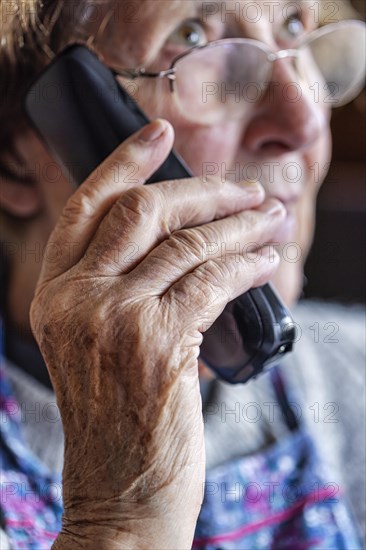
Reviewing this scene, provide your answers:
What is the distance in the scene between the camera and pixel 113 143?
930 millimetres

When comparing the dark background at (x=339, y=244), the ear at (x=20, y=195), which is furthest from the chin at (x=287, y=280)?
the dark background at (x=339, y=244)

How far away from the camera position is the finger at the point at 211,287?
2.59ft

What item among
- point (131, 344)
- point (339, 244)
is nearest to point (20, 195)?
point (131, 344)

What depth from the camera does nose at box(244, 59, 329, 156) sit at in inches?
40.9

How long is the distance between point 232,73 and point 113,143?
22 centimetres

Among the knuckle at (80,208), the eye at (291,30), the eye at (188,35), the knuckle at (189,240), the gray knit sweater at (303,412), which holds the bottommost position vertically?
the gray knit sweater at (303,412)

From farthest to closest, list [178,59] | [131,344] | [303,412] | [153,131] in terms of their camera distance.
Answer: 1. [303,412]
2. [178,59]
3. [153,131]
4. [131,344]

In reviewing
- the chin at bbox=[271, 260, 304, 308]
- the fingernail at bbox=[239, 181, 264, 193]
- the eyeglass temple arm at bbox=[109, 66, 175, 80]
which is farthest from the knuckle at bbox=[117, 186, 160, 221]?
the chin at bbox=[271, 260, 304, 308]

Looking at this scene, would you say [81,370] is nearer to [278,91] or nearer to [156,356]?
[156,356]

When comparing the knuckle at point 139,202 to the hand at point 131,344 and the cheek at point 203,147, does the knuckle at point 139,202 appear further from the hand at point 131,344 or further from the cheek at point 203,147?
the cheek at point 203,147

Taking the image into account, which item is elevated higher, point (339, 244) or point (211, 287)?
point (211, 287)

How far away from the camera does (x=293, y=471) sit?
3.79 feet

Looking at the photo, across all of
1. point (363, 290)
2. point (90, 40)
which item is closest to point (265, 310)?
point (90, 40)

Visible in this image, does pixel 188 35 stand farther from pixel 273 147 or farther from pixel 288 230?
pixel 288 230
